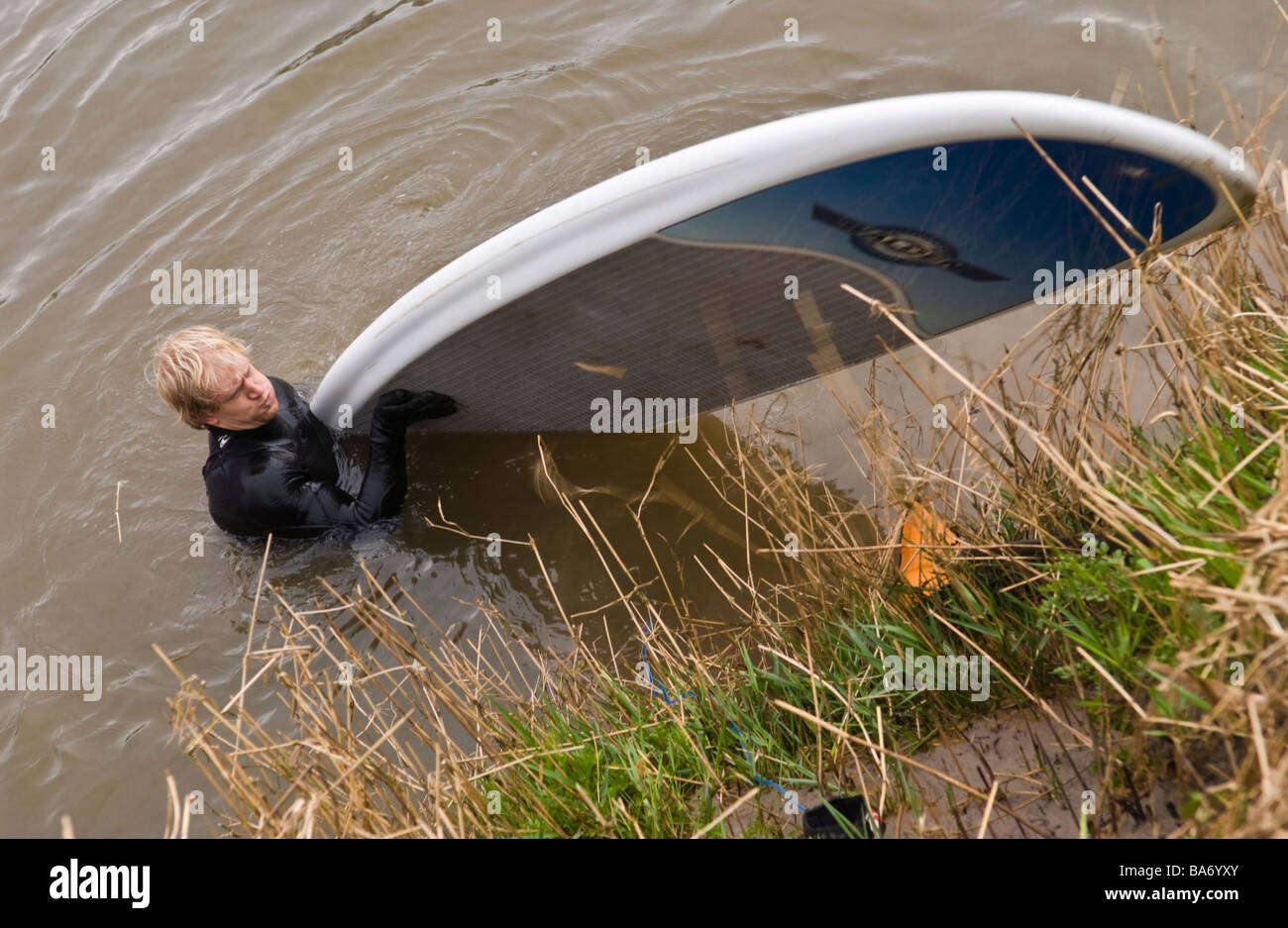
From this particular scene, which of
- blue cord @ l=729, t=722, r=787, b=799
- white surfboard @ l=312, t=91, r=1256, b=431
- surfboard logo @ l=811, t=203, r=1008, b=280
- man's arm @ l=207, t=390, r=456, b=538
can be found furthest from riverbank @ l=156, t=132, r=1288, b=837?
man's arm @ l=207, t=390, r=456, b=538

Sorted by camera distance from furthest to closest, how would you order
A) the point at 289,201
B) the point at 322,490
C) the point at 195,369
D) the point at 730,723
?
the point at 289,201 < the point at 322,490 < the point at 195,369 < the point at 730,723

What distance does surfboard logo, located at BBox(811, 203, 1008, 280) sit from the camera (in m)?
2.86

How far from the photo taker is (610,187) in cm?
278

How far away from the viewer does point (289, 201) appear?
5.75m

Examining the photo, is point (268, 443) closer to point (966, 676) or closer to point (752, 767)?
point (752, 767)

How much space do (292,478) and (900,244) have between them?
2431 mm

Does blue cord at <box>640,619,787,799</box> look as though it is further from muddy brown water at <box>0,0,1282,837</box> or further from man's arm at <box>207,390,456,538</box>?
man's arm at <box>207,390,456,538</box>

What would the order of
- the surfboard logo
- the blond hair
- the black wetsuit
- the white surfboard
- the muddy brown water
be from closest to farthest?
the white surfboard < the surfboard logo < the blond hair < the black wetsuit < the muddy brown water

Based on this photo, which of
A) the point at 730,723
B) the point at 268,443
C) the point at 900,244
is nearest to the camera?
the point at 730,723

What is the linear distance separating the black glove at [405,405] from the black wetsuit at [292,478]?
0.02 meters

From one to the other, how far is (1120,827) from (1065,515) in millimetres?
865

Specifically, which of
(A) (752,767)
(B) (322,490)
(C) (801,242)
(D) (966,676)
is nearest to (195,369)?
(B) (322,490)
